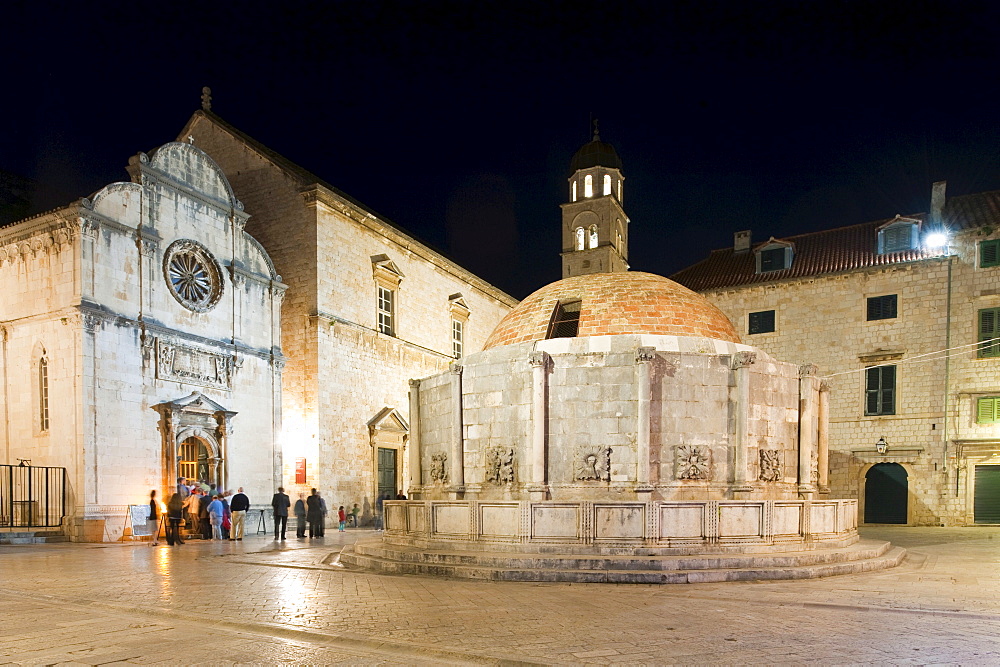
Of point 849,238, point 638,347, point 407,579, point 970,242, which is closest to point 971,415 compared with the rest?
point 970,242

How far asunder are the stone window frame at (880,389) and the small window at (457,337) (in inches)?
684

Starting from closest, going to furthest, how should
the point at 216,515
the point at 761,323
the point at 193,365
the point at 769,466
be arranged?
the point at 769,466, the point at 216,515, the point at 193,365, the point at 761,323

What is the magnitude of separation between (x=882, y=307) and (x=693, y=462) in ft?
61.3

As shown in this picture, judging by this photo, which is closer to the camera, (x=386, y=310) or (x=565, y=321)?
(x=565, y=321)

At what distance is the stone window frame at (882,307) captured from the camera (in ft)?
89.9

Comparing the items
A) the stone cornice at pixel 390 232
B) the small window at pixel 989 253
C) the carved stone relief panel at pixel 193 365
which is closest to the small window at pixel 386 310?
the stone cornice at pixel 390 232

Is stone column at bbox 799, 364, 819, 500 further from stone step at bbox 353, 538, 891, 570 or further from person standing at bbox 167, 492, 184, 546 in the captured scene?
person standing at bbox 167, 492, 184, 546

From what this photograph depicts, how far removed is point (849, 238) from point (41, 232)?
28.6 metres

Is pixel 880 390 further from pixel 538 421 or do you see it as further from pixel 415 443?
pixel 538 421

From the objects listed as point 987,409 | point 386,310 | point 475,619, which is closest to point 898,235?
point 987,409

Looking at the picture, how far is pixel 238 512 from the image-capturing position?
19.0 meters

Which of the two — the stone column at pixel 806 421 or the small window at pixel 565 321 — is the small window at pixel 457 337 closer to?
the small window at pixel 565 321

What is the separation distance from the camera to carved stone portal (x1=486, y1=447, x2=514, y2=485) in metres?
13.7

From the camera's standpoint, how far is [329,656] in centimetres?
611
